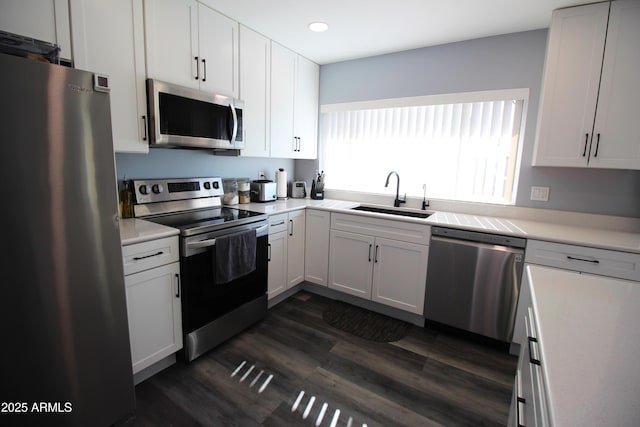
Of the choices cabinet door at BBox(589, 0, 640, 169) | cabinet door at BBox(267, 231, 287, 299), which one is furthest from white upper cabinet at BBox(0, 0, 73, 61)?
cabinet door at BBox(589, 0, 640, 169)

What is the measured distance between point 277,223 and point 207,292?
866mm

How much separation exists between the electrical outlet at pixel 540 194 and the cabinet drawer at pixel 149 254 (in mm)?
2737

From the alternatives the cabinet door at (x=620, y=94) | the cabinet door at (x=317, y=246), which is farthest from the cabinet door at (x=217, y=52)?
the cabinet door at (x=620, y=94)

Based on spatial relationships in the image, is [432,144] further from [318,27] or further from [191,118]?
[191,118]

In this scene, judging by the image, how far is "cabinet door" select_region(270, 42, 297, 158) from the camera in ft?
9.47

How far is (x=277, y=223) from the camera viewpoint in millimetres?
2691

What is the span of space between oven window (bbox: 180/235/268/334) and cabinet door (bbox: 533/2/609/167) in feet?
7.99

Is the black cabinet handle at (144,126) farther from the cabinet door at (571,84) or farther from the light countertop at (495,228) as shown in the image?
the cabinet door at (571,84)

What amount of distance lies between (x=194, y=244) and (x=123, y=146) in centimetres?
72

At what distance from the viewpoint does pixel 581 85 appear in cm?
213

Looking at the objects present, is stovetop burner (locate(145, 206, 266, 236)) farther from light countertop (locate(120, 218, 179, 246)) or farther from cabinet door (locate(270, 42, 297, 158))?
cabinet door (locate(270, 42, 297, 158))

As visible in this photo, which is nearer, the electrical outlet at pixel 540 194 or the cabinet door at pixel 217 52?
the cabinet door at pixel 217 52

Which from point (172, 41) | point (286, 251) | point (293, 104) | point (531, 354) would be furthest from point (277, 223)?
point (531, 354)

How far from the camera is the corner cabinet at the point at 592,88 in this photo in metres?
2.00
